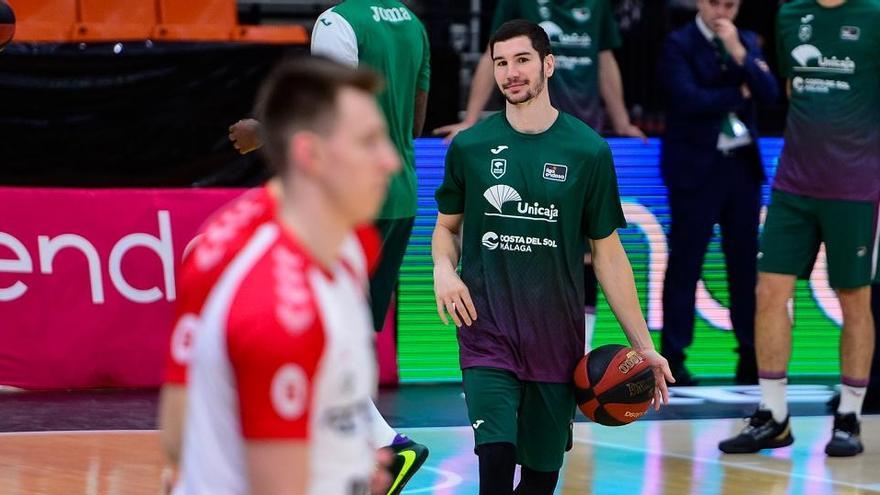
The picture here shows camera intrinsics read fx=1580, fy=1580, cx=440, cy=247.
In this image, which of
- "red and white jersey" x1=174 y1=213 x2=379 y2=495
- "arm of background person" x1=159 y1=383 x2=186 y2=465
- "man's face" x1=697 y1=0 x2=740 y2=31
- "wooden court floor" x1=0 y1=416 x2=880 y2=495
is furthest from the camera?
"man's face" x1=697 y1=0 x2=740 y2=31

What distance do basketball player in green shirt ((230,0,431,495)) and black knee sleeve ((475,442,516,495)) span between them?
83 centimetres

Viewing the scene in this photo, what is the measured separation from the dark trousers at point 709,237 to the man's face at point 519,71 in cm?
407

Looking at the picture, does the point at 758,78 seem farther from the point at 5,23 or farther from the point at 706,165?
the point at 5,23

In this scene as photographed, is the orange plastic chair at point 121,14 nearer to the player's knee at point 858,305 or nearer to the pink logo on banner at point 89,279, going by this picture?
the pink logo on banner at point 89,279

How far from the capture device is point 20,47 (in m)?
9.53

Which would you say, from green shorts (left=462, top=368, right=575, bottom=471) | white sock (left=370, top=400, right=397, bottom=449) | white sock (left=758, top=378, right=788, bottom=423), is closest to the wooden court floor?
white sock (left=758, top=378, right=788, bottom=423)

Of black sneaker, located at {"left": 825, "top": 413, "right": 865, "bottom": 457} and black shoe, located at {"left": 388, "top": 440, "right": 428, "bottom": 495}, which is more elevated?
black shoe, located at {"left": 388, "top": 440, "right": 428, "bottom": 495}

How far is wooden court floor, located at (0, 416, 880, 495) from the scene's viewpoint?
7.31m

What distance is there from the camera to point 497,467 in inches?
218

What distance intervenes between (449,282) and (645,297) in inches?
184

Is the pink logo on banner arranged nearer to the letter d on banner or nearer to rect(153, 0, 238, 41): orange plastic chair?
the letter d on banner

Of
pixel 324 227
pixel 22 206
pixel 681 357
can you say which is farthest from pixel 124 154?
pixel 324 227

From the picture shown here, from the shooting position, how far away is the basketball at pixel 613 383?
18.7 feet

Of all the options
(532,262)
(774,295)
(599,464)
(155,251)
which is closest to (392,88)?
(532,262)
